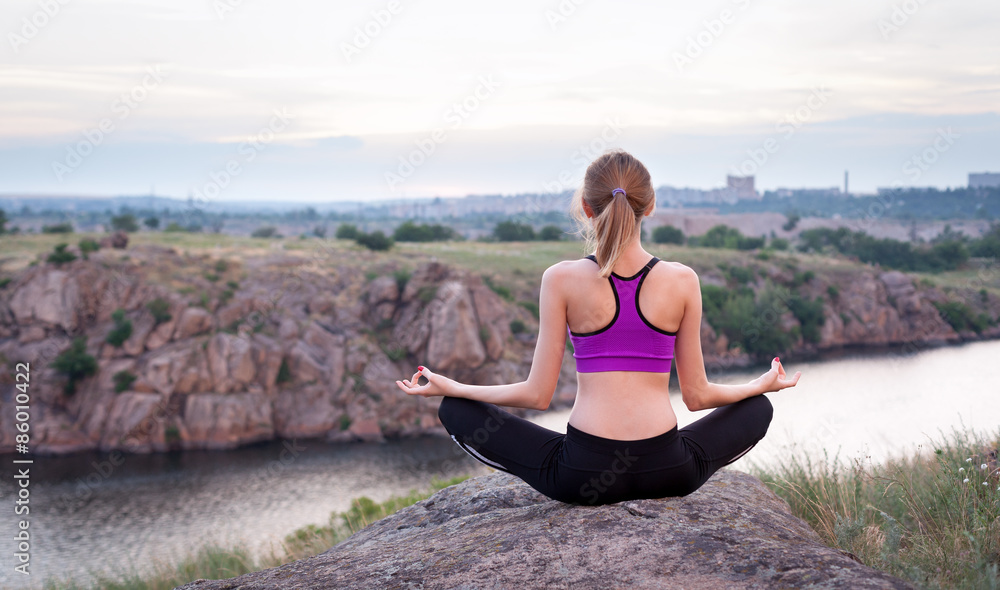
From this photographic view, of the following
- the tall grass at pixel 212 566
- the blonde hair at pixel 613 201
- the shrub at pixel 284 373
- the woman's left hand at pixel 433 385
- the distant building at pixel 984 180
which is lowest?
the shrub at pixel 284 373

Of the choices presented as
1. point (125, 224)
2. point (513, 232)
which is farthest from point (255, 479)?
point (513, 232)

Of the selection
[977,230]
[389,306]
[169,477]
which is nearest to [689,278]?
[169,477]

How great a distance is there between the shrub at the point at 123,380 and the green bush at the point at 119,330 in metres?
1.91

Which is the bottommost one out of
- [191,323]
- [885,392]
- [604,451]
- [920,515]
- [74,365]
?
[885,392]

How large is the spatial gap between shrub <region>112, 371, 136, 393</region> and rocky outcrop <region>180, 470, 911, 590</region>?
123 ft

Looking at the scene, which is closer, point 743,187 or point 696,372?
point 696,372

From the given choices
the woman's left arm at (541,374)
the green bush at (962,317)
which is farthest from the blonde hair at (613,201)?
the green bush at (962,317)

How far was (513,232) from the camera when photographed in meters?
78.2

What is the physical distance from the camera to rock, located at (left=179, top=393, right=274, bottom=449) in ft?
118

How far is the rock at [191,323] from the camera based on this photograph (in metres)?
38.1

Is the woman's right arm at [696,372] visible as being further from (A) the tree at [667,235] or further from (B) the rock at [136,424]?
(A) the tree at [667,235]

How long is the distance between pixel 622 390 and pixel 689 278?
64cm

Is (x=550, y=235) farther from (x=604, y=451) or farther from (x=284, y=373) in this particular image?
(x=604, y=451)

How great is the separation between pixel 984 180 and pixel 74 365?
13421 cm
